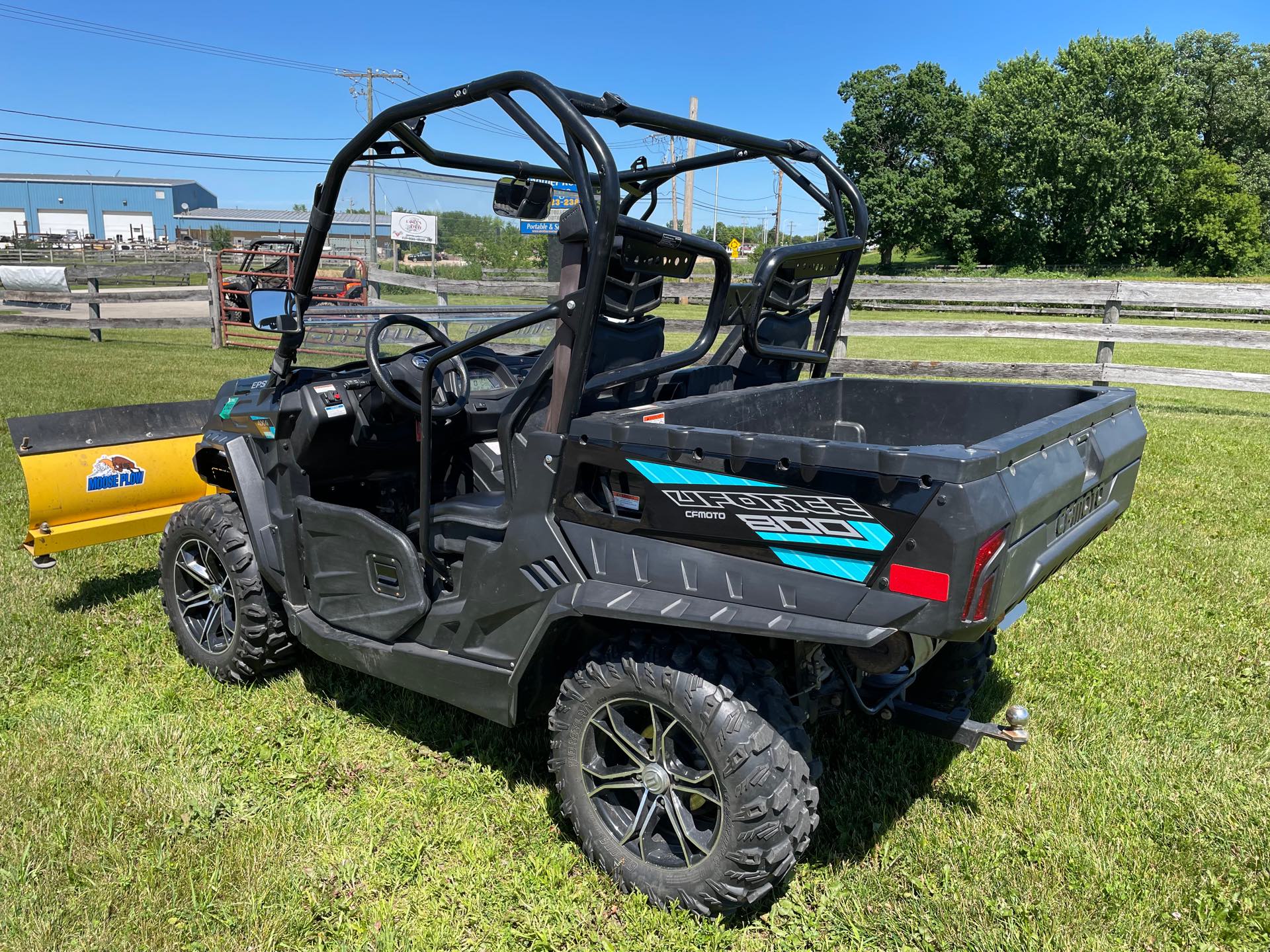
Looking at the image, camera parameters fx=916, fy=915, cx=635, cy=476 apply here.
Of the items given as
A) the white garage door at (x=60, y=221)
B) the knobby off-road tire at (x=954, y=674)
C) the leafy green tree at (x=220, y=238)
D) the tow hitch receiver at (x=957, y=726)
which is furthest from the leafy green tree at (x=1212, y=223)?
the white garage door at (x=60, y=221)

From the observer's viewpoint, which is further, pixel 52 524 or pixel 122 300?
pixel 122 300

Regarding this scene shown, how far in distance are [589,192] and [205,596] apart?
8.96 feet

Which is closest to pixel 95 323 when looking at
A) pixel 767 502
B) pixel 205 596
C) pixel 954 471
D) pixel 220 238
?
pixel 205 596

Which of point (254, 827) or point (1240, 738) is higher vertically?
point (1240, 738)

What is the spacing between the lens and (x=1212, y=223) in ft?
160

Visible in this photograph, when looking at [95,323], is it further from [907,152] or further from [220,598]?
[907,152]

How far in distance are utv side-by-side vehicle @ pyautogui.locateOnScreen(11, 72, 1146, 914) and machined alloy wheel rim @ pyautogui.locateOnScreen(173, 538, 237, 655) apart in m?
0.02

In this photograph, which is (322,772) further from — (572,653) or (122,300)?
(122,300)

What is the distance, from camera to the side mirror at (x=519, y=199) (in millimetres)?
3176

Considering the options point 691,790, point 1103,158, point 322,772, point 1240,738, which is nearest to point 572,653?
point 691,790

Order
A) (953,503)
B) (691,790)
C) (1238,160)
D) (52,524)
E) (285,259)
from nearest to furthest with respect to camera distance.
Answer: (953,503)
(691,790)
(52,524)
(285,259)
(1238,160)

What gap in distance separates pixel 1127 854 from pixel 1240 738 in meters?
1.06

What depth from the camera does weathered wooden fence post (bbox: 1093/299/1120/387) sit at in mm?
10805

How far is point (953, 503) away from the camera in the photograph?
6.55ft
